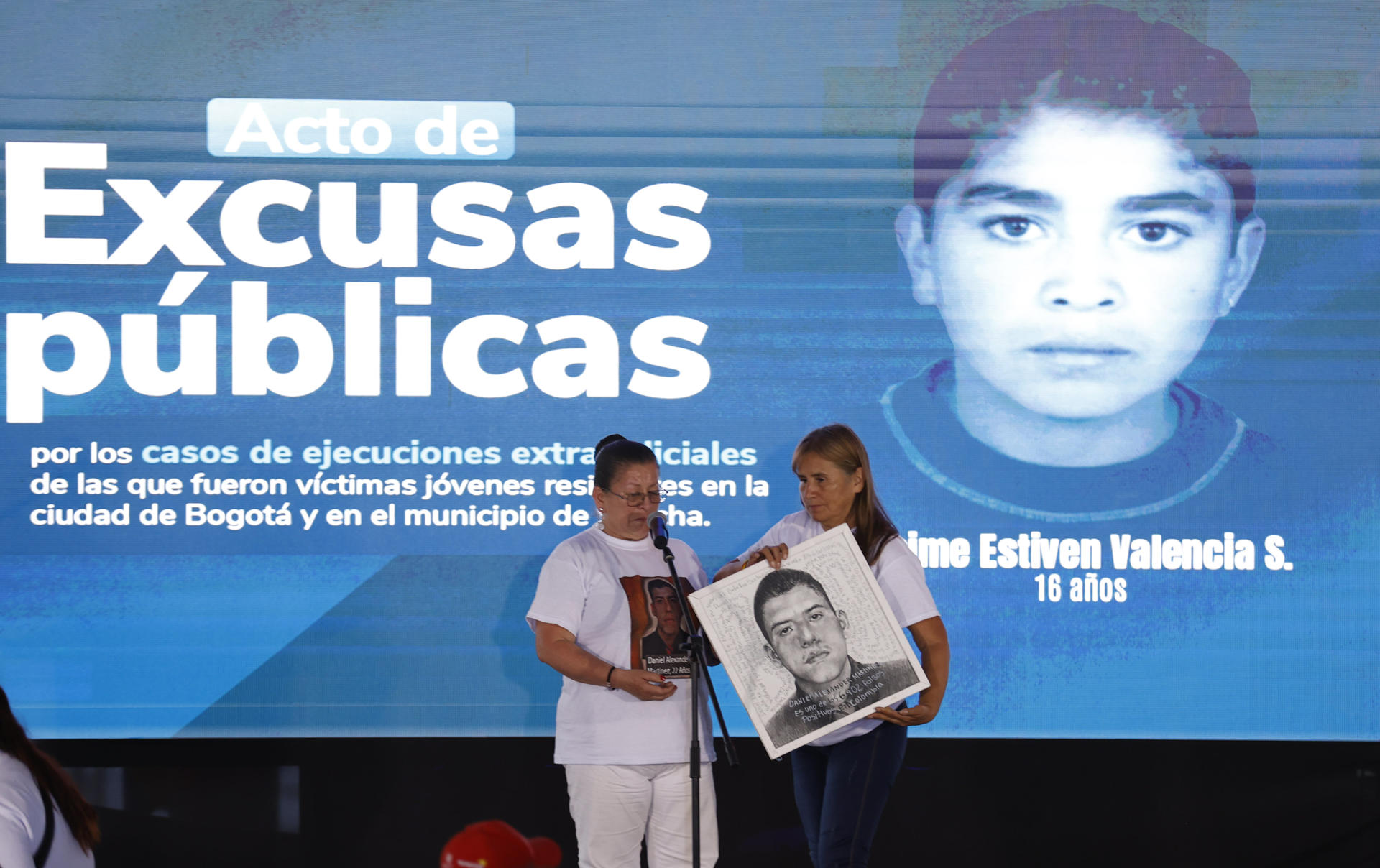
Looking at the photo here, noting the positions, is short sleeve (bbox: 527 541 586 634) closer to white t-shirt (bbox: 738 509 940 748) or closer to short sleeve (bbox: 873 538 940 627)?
white t-shirt (bbox: 738 509 940 748)

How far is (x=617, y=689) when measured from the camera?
94.2 inches

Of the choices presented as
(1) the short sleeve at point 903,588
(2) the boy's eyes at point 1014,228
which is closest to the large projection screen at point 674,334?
(2) the boy's eyes at point 1014,228

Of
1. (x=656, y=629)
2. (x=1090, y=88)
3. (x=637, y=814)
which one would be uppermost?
(x=1090, y=88)

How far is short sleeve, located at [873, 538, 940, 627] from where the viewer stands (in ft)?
8.18

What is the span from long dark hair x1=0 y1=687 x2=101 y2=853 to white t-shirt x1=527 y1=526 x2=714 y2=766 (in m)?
0.90

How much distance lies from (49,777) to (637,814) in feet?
3.78

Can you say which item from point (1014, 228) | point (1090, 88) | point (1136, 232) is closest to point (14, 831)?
point (1014, 228)

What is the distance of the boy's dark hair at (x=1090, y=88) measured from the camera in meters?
3.59

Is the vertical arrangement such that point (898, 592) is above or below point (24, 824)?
above

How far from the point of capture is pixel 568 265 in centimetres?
361

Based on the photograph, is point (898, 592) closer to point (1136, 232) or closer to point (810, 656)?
point (810, 656)

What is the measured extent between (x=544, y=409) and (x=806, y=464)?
1.31m

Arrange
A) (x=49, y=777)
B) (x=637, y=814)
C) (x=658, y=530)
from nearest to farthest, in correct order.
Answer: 1. (x=49, y=777)
2. (x=658, y=530)
3. (x=637, y=814)

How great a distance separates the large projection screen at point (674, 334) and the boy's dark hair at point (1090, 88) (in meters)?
0.01
